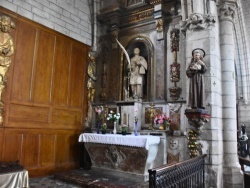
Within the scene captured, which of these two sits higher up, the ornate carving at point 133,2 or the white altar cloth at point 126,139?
the ornate carving at point 133,2

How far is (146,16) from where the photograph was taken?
6762 millimetres

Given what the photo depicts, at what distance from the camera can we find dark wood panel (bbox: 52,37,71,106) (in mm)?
6160

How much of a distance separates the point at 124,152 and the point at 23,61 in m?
3.15

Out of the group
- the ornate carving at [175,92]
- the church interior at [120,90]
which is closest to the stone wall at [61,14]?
the church interior at [120,90]

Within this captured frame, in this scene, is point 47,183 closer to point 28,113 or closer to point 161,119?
point 28,113

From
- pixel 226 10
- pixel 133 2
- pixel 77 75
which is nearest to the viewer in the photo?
pixel 226 10

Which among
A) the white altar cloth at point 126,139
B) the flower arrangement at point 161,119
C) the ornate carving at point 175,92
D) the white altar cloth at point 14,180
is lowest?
the white altar cloth at point 14,180

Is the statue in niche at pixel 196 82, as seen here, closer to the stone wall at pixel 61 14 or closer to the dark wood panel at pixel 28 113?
the dark wood panel at pixel 28 113

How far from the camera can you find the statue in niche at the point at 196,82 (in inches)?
179

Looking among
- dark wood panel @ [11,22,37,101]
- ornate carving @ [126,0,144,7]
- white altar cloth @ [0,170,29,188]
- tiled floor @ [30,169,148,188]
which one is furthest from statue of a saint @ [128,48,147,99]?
white altar cloth @ [0,170,29,188]

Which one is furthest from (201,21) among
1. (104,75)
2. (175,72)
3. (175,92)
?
(104,75)

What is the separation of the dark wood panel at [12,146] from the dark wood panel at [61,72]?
4.27ft

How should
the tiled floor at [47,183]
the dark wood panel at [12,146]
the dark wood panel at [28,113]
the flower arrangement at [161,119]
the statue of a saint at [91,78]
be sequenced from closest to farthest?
1. the tiled floor at [47,183]
2. the dark wood panel at [12,146]
3. the dark wood panel at [28,113]
4. the flower arrangement at [161,119]
5. the statue of a saint at [91,78]

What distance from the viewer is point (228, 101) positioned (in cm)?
512
